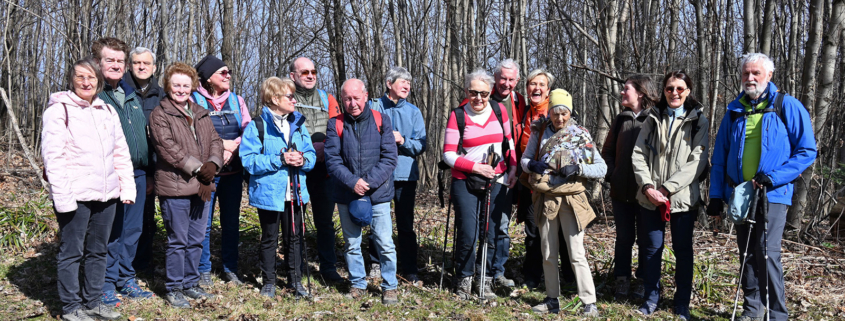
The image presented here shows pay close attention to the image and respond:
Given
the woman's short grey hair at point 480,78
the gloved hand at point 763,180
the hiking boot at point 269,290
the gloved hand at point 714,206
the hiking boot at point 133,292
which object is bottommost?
the hiking boot at point 269,290

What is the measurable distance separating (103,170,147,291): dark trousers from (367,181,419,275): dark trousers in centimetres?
189

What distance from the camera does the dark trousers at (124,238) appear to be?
14.0ft

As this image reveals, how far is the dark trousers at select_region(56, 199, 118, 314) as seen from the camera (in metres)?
3.81

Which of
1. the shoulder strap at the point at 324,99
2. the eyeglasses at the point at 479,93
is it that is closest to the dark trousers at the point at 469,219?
the eyeglasses at the point at 479,93

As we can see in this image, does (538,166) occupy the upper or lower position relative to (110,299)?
upper

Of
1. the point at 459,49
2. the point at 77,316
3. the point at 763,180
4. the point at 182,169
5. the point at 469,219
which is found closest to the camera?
the point at 763,180

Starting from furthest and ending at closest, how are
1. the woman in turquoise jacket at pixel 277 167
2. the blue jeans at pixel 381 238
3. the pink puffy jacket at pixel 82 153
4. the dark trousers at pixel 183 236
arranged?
the blue jeans at pixel 381 238 < the woman in turquoise jacket at pixel 277 167 < the dark trousers at pixel 183 236 < the pink puffy jacket at pixel 82 153

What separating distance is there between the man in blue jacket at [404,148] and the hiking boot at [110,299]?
83.0 inches

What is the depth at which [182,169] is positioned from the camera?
165 inches

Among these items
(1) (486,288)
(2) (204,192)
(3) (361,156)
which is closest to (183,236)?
(2) (204,192)

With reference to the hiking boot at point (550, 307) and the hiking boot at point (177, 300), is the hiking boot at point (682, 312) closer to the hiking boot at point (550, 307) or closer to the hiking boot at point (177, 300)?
the hiking boot at point (550, 307)

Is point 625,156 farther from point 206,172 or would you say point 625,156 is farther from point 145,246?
point 145,246

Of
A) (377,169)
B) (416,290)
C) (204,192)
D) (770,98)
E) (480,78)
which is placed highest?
(480,78)

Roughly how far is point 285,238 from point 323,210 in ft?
1.79
